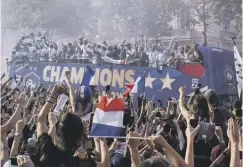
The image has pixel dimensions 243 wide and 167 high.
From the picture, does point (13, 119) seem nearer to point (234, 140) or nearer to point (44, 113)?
point (44, 113)

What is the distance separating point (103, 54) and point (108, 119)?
1523 centimetres

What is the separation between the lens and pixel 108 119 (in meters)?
3.94

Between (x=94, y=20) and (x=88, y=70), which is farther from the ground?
(x=94, y=20)

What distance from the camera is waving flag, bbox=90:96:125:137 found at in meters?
3.87

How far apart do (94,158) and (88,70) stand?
3891 millimetres

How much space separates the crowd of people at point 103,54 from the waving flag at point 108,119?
13.1 m

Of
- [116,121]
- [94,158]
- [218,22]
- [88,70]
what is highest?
[218,22]

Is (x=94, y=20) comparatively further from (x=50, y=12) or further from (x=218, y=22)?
(x=218, y=22)

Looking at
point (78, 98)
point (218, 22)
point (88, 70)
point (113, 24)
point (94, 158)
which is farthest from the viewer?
point (113, 24)

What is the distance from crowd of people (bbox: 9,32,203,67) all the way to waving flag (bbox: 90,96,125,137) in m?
13.1

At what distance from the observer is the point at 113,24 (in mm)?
24844

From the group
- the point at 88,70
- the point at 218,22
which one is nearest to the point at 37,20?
the point at 218,22

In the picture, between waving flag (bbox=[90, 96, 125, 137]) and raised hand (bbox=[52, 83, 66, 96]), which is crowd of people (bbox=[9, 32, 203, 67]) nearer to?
raised hand (bbox=[52, 83, 66, 96])

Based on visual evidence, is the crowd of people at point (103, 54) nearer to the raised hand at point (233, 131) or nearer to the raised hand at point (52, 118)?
the raised hand at point (52, 118)
